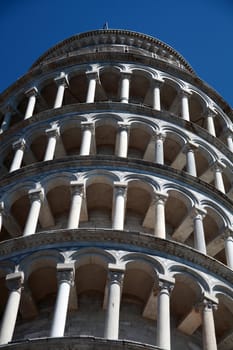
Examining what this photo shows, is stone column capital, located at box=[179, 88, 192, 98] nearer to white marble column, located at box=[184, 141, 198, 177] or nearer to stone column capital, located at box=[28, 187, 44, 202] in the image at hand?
white marble column, located at box=[184, 141, 198, 177]

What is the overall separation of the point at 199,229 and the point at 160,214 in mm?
1182

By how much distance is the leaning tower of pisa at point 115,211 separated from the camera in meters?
14.5

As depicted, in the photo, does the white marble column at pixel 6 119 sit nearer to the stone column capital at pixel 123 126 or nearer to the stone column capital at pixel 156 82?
the stone column capital at pixel 123 126

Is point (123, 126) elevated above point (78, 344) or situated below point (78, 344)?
above

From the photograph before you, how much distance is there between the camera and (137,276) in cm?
1534

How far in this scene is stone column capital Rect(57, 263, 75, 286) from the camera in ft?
46.6

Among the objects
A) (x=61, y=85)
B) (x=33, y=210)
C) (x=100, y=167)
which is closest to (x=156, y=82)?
(x=61, y=85)

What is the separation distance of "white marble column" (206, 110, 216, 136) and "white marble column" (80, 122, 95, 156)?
483 centimetres

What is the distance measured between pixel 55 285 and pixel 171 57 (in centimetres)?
1792

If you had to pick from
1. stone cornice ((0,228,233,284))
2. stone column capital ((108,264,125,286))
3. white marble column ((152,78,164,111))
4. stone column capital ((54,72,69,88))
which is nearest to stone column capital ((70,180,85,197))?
stone cornice ((0,228,233,284))

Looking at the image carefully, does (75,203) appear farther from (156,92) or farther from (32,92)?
(32,92)

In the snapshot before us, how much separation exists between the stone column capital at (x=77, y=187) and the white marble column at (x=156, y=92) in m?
6.04

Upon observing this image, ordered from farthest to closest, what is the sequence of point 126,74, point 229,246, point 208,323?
point 126,74
point 229,246
point 208,323

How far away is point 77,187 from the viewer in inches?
698
